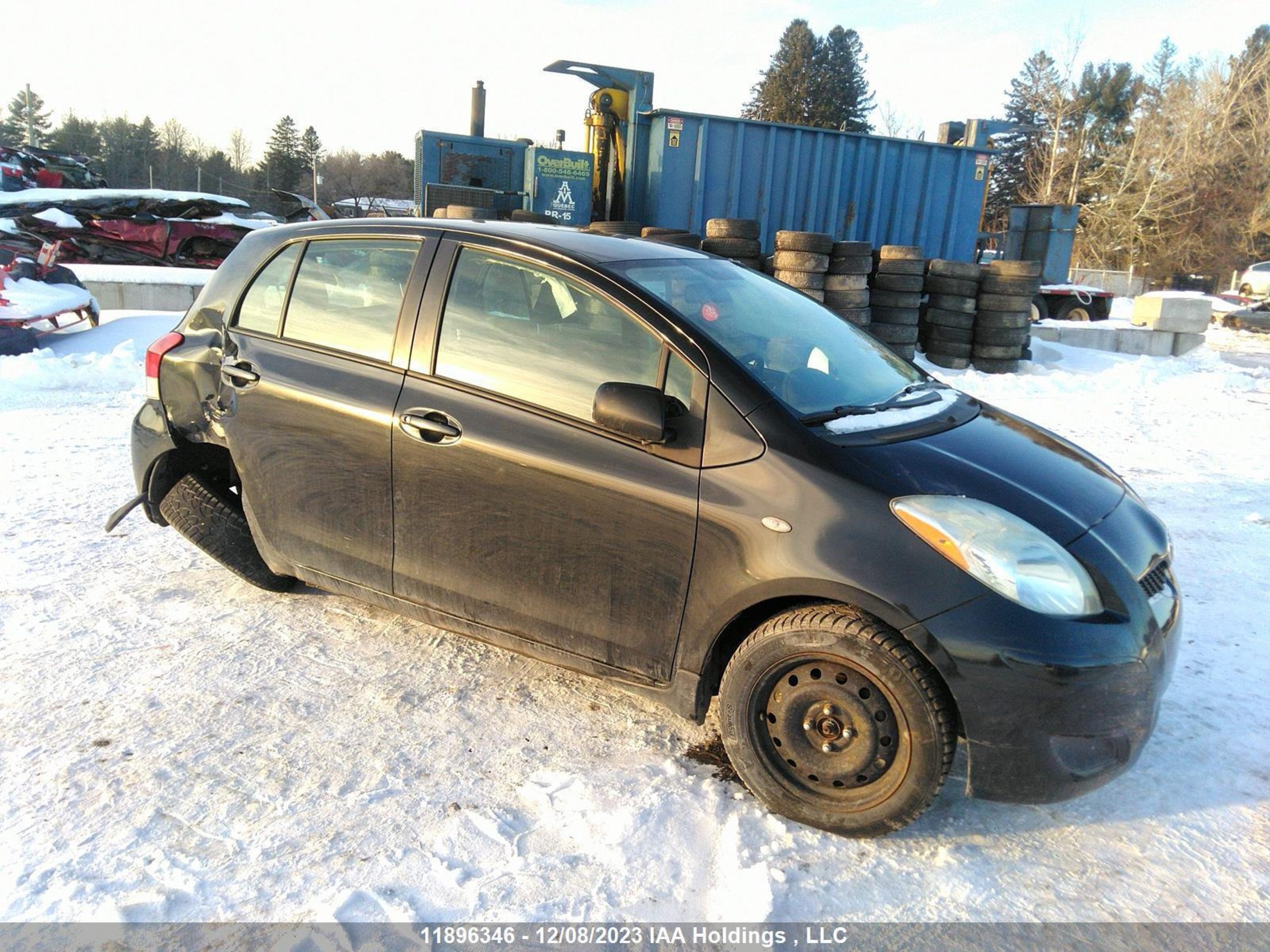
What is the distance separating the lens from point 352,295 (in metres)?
3.46

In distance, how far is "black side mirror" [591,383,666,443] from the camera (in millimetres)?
2707

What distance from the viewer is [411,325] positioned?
3.25 metres

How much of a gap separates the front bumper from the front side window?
124 cm

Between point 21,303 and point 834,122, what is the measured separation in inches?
2069

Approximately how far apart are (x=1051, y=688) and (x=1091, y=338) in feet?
48.4

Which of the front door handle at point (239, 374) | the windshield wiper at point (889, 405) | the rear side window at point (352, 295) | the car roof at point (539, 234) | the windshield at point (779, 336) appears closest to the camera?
the windshield wiper at point (889, 405)

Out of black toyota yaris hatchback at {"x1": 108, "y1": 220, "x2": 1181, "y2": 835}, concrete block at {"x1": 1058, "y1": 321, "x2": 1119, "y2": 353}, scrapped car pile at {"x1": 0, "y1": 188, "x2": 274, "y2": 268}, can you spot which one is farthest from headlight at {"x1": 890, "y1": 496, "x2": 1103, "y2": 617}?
scrapped car pile at {"x1": 0, "y1": 188, "x2": 274, "y2": 268}

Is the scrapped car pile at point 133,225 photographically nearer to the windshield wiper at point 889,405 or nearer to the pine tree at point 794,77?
the windshield wiper at point 889,405

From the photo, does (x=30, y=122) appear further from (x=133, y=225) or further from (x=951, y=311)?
(x=951, y=311)

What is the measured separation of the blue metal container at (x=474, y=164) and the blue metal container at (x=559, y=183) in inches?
17.4

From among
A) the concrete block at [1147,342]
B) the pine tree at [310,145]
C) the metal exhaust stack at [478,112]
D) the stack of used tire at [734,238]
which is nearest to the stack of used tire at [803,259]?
the stack of used tire at [734,238]

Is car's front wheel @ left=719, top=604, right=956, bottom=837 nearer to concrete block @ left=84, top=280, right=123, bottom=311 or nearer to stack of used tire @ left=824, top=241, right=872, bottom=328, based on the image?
stack of used tire @ left=824, top=241, right=872, bottom=328

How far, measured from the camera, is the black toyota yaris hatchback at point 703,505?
2463 millimetres

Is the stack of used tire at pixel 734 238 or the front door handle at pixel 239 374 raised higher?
the stack of used tire at pixel 734 238
